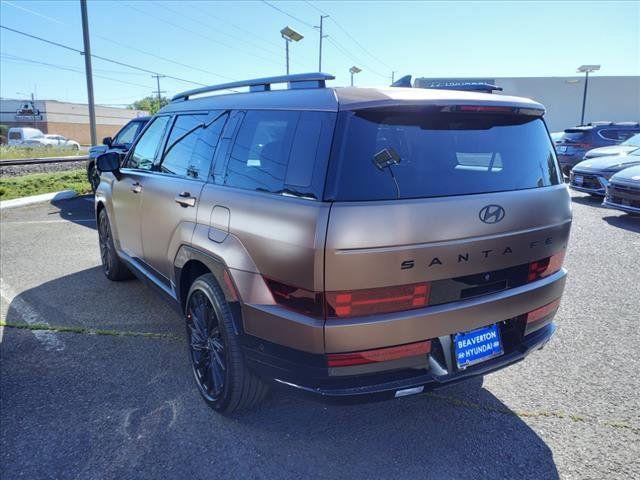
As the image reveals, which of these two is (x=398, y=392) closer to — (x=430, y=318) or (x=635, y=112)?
(x=430, y=318)

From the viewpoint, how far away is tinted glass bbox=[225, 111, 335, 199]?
2178mm

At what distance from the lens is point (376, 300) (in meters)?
2.13

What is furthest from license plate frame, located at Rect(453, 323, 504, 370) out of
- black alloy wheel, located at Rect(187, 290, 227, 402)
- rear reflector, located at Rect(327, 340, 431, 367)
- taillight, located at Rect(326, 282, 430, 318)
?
black alloy wheel, located at Rect(187, 290, 227, 402)

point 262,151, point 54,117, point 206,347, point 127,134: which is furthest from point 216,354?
point 54,117

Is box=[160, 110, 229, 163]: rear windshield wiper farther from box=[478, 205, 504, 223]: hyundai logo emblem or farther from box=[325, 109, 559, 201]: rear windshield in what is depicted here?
box=[478, 205, 504, 223]: hyundai logo emblem

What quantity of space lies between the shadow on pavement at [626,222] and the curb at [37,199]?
11595 millimetres

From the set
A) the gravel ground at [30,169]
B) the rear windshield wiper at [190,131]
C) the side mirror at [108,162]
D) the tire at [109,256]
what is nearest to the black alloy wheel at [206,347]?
the rear windshield wiper at [190,131]

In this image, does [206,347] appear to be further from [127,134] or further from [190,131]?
[127,134]

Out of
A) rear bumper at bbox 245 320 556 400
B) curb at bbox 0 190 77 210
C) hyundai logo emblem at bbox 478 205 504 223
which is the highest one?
Result: hyundai logo emblem at bbox 478 205 504 223

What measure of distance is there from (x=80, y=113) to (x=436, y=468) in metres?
82.3

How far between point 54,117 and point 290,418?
249ft

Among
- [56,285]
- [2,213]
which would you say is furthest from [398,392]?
[2,213]

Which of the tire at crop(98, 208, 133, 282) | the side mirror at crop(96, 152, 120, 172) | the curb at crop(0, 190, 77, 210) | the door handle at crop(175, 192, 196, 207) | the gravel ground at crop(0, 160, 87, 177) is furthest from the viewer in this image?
the gravel ground at crop(0, 160, 87, 177)

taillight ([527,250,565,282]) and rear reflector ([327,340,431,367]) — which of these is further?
taillight ([527,250,565,282])
